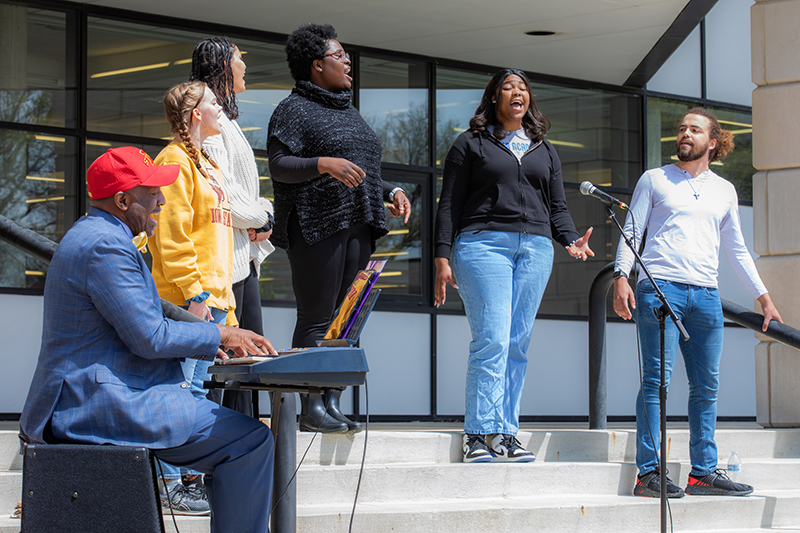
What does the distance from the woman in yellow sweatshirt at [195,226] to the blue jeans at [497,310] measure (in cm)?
131

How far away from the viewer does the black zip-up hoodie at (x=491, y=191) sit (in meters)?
4.51

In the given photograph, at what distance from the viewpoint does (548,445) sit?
4945 mm

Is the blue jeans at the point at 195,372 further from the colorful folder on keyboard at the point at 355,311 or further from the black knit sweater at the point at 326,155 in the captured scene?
the colorful folder on keyboard at the point at 355,311

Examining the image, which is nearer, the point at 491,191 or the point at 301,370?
the point at 301,370

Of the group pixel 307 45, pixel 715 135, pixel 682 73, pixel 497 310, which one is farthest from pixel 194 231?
pixel 682 73

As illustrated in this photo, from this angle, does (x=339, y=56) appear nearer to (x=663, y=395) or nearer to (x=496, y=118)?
(x=496, y=118)

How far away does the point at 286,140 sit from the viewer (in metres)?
4.17

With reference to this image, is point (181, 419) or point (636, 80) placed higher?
point (636, 80)

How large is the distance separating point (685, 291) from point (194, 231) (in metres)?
2.52

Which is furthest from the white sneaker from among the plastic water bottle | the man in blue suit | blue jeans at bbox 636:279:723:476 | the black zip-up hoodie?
the man in blue suit

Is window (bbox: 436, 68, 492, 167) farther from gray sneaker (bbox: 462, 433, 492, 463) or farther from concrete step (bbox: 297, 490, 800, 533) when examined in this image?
concrete step (bbox: 297, 490, 800, 533)

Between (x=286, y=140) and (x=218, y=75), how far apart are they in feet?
1.44

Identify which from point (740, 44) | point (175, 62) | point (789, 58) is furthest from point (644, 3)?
point (175, 62)

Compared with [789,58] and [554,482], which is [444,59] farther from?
[554,482]
